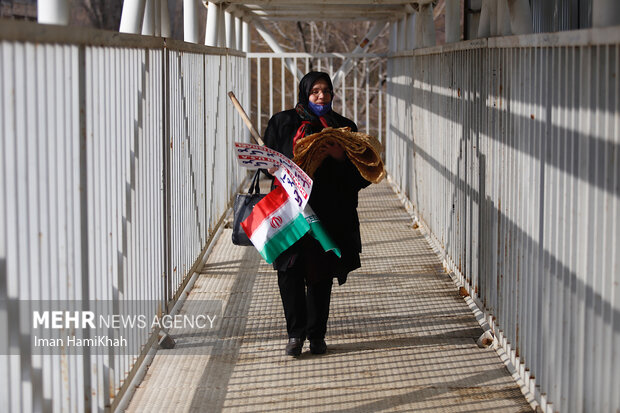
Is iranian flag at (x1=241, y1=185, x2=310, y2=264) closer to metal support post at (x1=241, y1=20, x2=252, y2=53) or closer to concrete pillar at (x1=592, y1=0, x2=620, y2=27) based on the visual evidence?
concrete pillar at (x1=592, y1=0, x2=620, y2=27)

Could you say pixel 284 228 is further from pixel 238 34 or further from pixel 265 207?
pixel 238 34

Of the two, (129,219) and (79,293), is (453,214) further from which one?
(79,293)

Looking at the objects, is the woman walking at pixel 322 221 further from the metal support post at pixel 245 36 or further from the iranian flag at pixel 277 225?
the metal support post at pixel 245 36

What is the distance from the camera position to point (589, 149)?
372cm

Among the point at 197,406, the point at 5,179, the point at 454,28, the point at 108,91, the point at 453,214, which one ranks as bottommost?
the point at 197,406

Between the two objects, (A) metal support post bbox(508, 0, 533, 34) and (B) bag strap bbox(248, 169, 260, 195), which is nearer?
(A) metal support post bbox(508, 0, 533, 34)

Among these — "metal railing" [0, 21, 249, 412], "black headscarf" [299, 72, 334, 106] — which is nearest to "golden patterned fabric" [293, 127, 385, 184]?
"black headscarf" [299, 72, 334, 106]

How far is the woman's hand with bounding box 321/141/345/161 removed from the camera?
5.49 metres

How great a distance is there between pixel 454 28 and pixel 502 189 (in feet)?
10.6

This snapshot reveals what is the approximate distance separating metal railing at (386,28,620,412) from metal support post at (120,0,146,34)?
6.59 feet

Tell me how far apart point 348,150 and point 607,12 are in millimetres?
Answer: 2019

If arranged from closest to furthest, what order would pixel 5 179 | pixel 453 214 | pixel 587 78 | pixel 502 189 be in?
pixel 5 179, pixel 587 78, pixel 502 189, pixel 453 214

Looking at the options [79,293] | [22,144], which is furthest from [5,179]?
[79,293]

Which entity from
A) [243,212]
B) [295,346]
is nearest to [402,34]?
[243,212]
